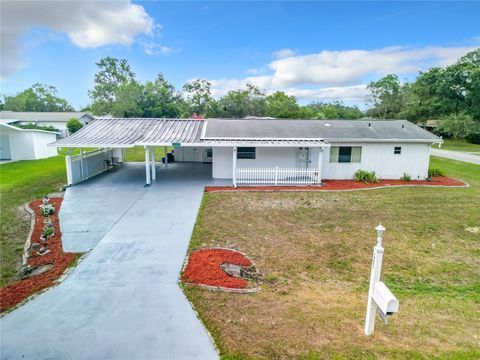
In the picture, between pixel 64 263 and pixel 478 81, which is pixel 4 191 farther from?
pixel 478 81

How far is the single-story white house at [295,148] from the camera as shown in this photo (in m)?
14.9

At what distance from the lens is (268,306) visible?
17.5ft

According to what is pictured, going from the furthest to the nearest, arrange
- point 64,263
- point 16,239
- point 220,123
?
point 220,123 → point 16,239 → point 64,263

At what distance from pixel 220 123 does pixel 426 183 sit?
12.1 metres

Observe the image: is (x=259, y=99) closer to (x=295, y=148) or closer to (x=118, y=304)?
(x=295, y=148)

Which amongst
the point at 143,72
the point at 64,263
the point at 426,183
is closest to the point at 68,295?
the point at 64,263

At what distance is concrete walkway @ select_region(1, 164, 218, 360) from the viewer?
4258 mm

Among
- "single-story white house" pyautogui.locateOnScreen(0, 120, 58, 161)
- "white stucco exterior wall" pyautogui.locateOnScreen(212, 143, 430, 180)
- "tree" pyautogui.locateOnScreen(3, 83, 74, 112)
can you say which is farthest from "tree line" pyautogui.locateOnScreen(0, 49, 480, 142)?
"white stucco exterior wall" pyautogui.locateOnScreen(212, 143, 430, 180)

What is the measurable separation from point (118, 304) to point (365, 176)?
14.1 metres

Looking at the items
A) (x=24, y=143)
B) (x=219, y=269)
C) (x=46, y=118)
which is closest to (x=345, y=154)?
(x=219, y=269)

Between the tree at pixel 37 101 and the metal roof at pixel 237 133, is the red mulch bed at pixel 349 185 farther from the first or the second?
the tree at pixel 37 101

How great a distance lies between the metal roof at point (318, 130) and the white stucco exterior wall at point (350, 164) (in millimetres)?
493

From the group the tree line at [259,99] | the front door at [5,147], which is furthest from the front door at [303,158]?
the tree line at [259,99]

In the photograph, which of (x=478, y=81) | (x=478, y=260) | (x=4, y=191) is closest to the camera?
(x=478, y=260)
